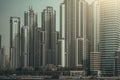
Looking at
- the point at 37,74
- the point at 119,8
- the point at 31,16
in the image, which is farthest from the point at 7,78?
the point at 119,8

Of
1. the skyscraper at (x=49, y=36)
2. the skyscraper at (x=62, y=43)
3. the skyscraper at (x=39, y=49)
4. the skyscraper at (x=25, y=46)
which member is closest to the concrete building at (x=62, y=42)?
the skyscraper at (x=62, y=43)

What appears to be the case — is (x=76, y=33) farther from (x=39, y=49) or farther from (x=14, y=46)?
(x=14, y=46)

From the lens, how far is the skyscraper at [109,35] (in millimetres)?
7043

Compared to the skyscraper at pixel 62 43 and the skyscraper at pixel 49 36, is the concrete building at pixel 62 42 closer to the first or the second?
the skyscraper at pixel 62 43

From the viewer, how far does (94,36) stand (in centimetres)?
725

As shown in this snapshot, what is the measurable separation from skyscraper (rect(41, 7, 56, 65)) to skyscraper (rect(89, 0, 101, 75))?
2.40ft

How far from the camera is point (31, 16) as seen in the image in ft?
23.3

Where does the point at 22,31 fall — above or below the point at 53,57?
above

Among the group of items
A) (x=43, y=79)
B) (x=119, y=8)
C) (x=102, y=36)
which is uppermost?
(x=119, y=8)

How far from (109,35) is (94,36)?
0.97ft

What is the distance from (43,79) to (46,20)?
133cm

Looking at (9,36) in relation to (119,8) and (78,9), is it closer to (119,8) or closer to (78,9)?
(78,9)

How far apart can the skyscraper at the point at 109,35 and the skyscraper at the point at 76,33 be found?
0.33m

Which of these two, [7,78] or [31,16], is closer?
[7,78]
